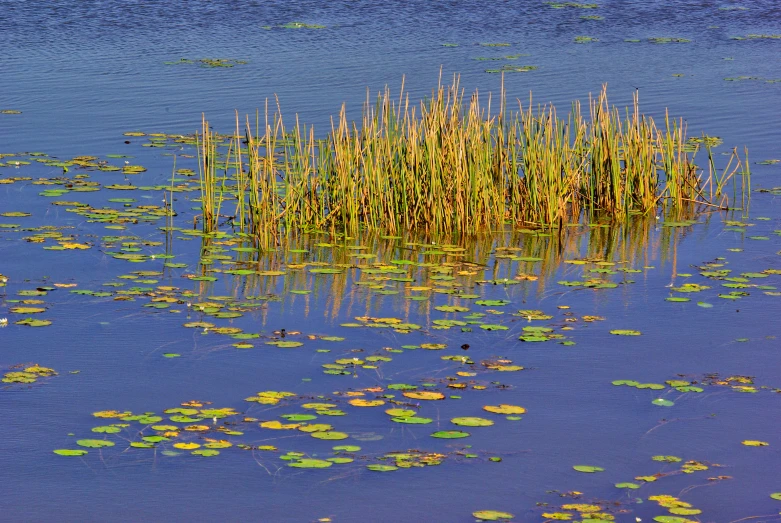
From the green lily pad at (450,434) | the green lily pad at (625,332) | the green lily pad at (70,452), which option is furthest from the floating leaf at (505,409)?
the green lily pad at (70,452)

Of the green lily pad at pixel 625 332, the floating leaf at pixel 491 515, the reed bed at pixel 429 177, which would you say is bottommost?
the floating leaf at pixel 491 515

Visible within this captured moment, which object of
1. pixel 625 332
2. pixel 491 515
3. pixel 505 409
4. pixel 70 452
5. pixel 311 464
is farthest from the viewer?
pixel 625 332

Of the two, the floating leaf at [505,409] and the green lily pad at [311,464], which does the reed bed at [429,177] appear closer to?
the floating leaf at [505,409]

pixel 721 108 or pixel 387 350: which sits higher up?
pixel 721 108

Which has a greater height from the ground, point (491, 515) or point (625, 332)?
point (625, 332)

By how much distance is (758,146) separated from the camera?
10906 mm

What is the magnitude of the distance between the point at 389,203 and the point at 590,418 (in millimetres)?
3460

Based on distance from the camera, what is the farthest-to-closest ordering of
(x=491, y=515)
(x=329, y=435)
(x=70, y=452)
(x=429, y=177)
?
1. (x=429, y=177)
2. (x=329, y=435)
3. (x=70, y=452)
4. (x=491, y=515)


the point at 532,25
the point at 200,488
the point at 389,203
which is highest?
the point at 532,25

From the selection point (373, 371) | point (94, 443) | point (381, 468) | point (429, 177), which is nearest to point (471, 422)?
point (381, 468)

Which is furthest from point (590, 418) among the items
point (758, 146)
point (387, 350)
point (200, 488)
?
point (758, 146)

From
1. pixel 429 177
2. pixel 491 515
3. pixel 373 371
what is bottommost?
pixel 491 515

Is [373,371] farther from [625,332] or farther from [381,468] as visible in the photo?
[625,332]

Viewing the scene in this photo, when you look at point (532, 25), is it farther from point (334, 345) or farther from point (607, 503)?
point (607, 503)
